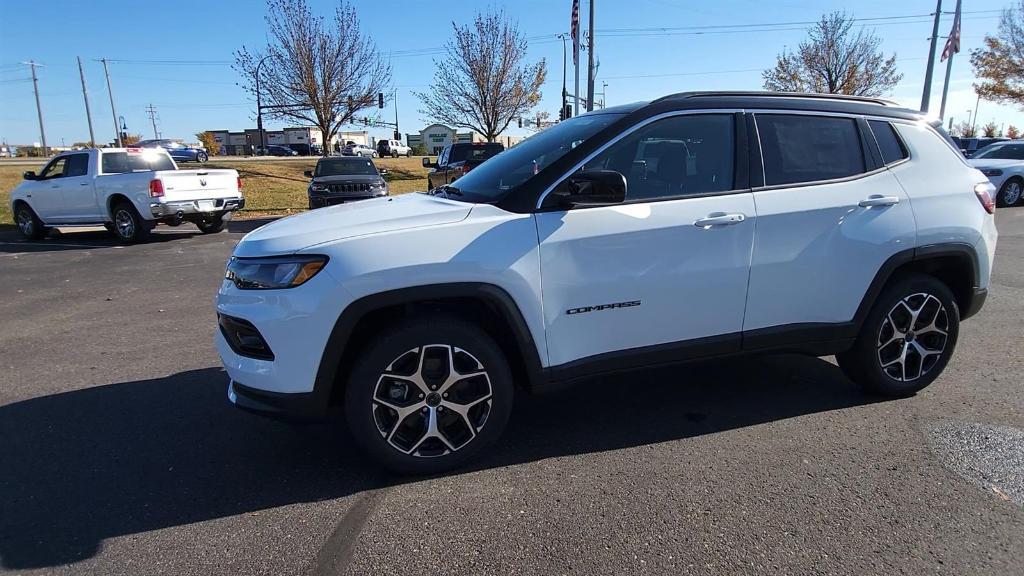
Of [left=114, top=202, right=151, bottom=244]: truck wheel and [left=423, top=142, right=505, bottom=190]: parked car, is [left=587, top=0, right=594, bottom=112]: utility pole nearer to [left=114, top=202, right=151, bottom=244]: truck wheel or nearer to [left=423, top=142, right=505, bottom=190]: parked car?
[left=423, top=142, right=505, bottom=190]: parked car

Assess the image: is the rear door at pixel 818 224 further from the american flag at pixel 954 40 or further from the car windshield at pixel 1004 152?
the american flag at pixel 954 40

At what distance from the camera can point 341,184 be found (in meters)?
13.5

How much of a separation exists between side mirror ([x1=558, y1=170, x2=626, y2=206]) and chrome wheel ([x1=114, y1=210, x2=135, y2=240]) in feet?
38.2

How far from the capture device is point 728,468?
3180 millimetres

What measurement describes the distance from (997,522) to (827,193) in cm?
186

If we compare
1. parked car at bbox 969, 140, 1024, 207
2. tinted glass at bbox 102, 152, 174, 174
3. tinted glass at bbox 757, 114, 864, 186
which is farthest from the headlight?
Result: parked car at bbox 969, 140, 1024, 207

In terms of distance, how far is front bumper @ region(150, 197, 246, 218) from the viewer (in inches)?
460

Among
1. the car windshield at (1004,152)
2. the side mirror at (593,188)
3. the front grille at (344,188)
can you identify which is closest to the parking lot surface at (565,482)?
the side mirror at (593,188)

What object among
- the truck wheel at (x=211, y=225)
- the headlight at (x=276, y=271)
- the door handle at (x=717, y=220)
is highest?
the door handle at (x=717, y=220)

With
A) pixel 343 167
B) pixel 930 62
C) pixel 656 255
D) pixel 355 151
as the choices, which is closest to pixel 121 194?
pixel 343 167

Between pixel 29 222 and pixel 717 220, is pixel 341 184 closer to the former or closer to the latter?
pixel 29 222

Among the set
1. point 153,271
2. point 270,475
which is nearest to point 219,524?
point 270,475

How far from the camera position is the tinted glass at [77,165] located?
12.3 m

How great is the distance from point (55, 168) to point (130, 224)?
8.34ft
